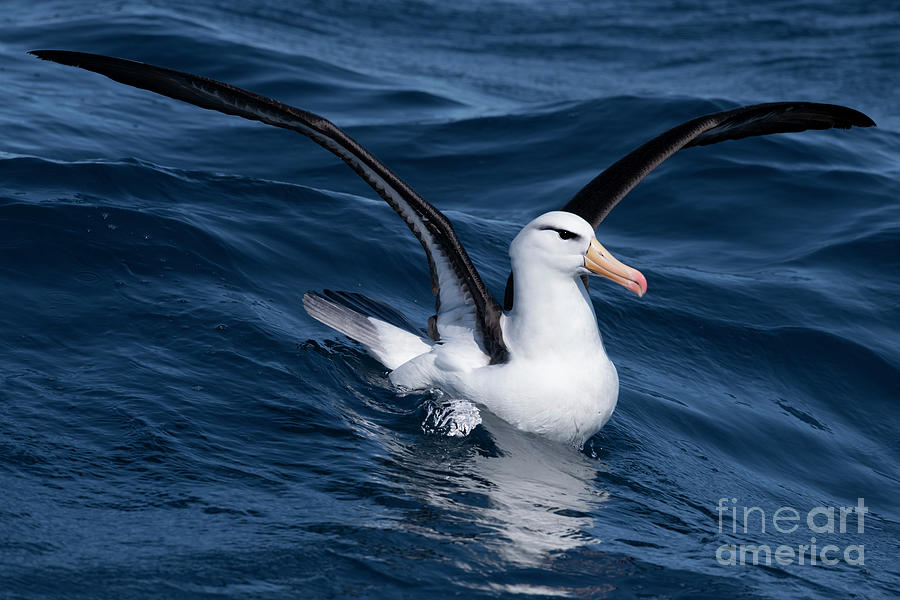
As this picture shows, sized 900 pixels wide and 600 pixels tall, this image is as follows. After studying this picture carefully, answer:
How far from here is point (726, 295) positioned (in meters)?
10.1

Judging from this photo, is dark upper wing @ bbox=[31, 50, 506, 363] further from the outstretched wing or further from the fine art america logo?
the fine art america logo

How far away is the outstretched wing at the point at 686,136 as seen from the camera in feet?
25.4

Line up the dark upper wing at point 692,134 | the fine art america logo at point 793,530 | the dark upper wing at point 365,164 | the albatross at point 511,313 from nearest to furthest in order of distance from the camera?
the fine art america logo at point 793,530
the dark upper wing at point 365,164
the albatross at point 511,313
the dark upper wing at point 692,134

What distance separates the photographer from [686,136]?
25.8 ft

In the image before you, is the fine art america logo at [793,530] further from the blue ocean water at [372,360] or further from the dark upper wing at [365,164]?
the dark upper wing at [365,164]

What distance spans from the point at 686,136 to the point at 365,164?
8.27 ft

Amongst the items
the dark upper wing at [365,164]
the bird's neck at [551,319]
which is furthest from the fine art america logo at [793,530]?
the dark upper wing at [365,164]

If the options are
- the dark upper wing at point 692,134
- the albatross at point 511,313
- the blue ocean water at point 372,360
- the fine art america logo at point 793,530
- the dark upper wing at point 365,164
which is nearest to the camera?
the blue ocean water at point 372,360

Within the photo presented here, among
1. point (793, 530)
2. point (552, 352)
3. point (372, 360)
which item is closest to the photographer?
point (793, 530)

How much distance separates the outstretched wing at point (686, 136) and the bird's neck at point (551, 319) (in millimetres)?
853

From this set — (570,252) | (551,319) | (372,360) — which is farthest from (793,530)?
(372,360)

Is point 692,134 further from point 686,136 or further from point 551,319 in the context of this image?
point 551,319

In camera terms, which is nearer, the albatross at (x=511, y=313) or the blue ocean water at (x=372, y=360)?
the blue ocean water at (x=372, y=360)

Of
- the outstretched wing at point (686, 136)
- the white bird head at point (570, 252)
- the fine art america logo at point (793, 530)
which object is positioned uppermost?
the outstretched wing at point (686, 136)
